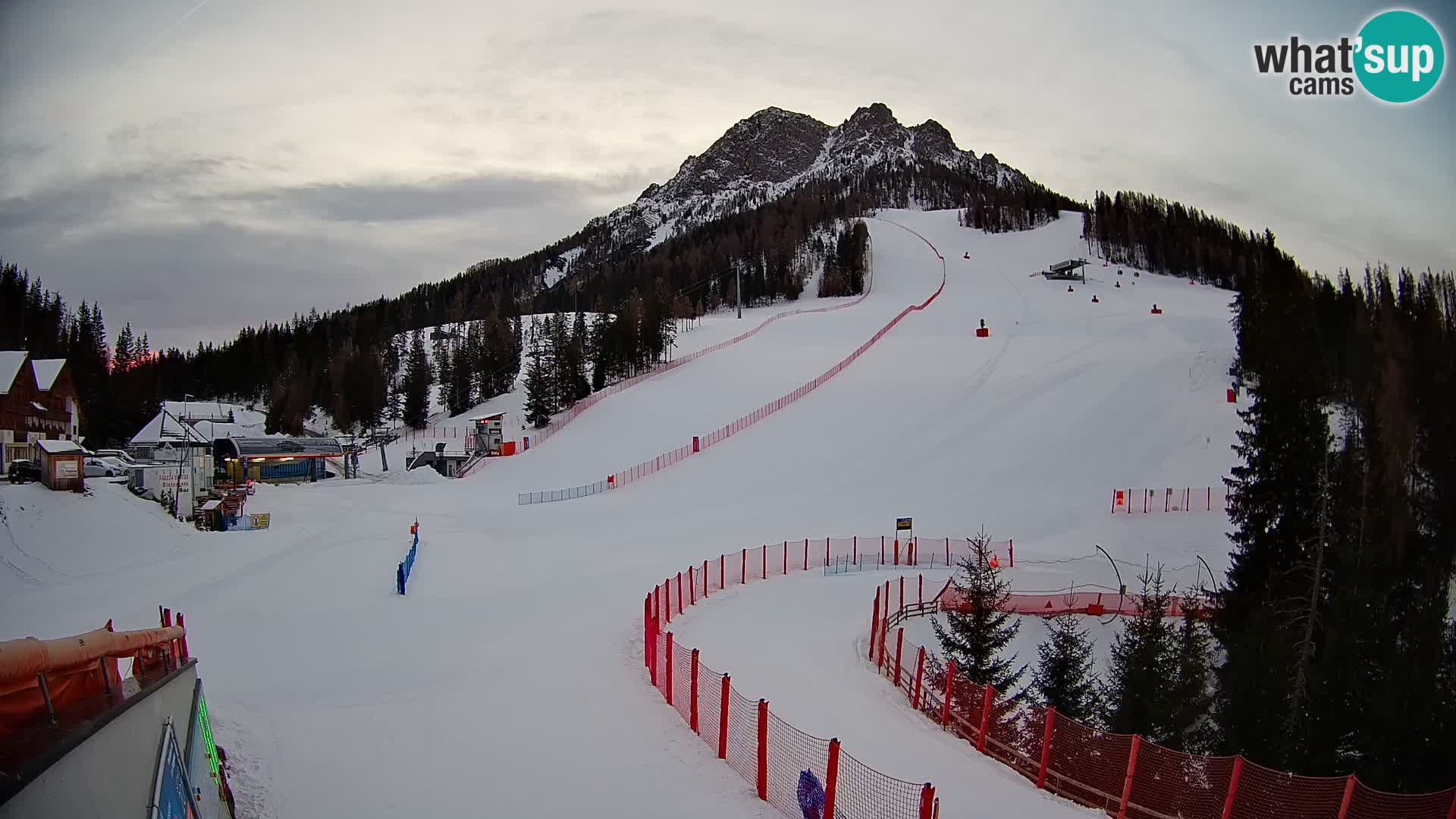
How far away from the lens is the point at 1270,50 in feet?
57.0

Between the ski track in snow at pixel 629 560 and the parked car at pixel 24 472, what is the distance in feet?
6.84

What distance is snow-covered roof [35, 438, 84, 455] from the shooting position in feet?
89.4

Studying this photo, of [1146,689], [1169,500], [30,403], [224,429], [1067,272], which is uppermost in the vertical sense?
[1067,272]

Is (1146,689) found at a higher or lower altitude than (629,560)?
lower

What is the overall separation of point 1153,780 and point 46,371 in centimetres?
4495

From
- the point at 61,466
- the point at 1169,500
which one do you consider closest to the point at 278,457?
the point at 61,466

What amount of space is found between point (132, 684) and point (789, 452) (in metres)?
37.2

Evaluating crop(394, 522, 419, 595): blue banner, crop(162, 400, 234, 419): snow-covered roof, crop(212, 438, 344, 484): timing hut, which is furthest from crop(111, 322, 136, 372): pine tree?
crop(394, 522, 419, 595): blue banner

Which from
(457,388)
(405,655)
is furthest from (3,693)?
(457,388)

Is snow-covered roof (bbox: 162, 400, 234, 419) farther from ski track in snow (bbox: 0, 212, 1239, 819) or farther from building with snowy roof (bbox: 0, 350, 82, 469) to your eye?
ski track in snow (bbox: 0, 212, 1239, 819)

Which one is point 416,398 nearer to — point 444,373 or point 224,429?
point 444,373

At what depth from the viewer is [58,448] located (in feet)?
90.4

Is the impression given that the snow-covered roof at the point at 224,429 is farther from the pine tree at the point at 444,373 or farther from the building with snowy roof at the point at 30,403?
the building with snowy roof at the point at 30,403

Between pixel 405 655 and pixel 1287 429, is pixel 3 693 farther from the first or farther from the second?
pixel 1287 429
